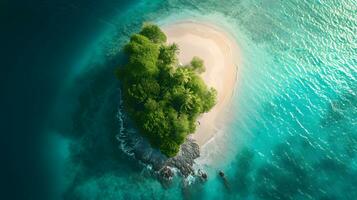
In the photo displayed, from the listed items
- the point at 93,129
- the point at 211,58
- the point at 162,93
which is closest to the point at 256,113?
the point at 211,58

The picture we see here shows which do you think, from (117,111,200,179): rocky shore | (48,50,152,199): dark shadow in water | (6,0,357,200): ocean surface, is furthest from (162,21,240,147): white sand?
(48,50,152,199): dark shadow in water

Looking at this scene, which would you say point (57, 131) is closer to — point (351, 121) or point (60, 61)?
point (60, 61)

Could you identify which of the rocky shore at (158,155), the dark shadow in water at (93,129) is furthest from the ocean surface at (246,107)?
the rocky shore at (158,155)

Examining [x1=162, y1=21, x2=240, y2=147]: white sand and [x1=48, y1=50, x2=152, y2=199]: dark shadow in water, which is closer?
[x1=48, y1=50, x2=152, y2=199]: dark shadow in water

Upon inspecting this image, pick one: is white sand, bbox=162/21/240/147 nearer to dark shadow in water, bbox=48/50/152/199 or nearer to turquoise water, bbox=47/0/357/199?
turquoise water, bbox=47/0/357/199

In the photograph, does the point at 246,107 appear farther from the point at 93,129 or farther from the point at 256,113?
the point at 93,129

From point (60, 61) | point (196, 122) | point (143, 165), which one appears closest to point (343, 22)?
point (196, 122)
